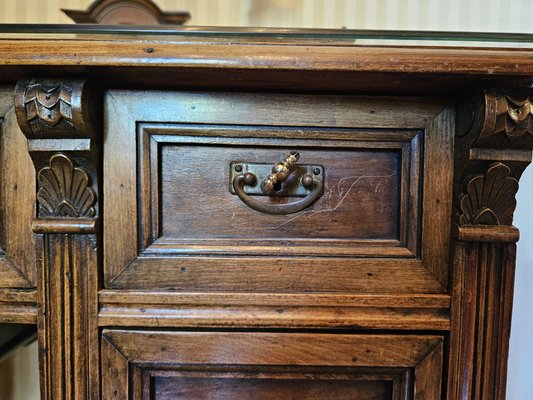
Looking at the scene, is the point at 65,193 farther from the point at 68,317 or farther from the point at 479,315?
the point at 479,315

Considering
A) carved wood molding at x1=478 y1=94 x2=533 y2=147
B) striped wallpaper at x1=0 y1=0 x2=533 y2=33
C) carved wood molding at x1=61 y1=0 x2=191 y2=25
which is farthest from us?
striped wallpaper at x1=0 y1=0 x2=533 y2=33

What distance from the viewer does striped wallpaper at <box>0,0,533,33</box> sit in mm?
734

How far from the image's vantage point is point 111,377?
38 cm

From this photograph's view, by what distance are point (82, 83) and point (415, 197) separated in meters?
0.35

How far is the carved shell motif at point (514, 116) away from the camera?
0.34m

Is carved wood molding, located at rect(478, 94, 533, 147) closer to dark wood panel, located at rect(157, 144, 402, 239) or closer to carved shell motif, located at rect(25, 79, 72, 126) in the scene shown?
dark wood panel, located at rect(157, 144, 402, 239)

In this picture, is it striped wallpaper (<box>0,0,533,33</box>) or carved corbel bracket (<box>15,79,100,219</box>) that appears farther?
striped wallpaper (<box>0,0,533,33</box>)

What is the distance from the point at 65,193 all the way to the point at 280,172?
0.22m

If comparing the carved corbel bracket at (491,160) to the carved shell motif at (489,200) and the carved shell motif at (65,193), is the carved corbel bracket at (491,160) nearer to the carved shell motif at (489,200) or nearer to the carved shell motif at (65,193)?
the carved shell motif at (489,200)

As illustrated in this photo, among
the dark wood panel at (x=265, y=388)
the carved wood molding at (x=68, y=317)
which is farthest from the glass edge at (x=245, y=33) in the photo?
the dark wood panel at (x=265, y=388)

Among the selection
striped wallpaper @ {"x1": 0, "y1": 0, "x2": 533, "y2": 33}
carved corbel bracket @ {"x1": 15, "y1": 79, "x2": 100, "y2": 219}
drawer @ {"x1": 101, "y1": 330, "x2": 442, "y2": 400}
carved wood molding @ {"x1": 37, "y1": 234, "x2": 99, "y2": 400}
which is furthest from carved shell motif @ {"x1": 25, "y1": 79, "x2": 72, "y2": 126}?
striped wallpaper @ {"x1": 0, "y1": 0, "x2": 533, "y2": 33}

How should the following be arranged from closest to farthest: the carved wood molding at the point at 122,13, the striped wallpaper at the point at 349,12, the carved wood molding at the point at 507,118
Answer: the carved wood molding at the point at 507,118 < the carved wood molding at the point at 122,13 < the striped wallpaper at the point at 349,12

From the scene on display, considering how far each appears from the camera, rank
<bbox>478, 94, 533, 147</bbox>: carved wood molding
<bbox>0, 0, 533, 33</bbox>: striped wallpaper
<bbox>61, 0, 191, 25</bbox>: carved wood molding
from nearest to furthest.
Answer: <bbox>478, 94, 533, 147</bbox>: carved wood molding, <bbox>61, 0, 191, 25</bbox>: carved wood molding, <bbox>0, 0, 533, 33</bbox>: striped wallpaper

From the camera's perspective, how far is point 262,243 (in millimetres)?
385
